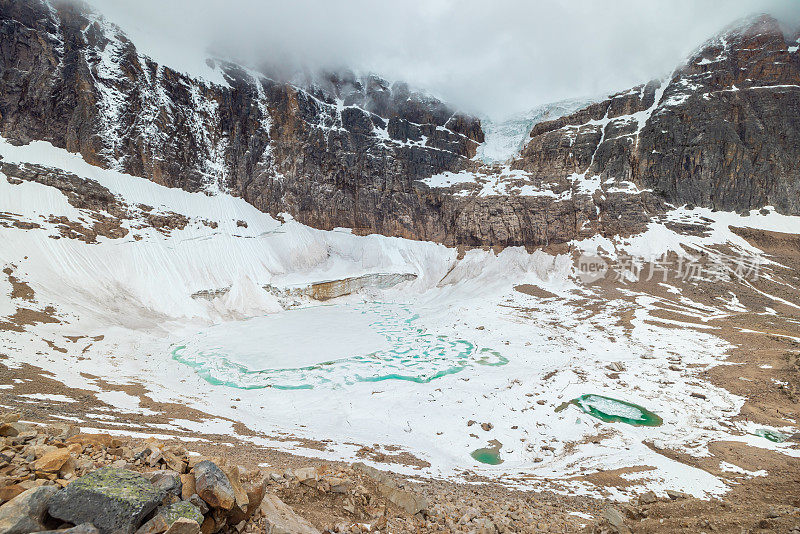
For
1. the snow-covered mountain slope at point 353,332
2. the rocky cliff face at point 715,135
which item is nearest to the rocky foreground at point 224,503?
the snow-covered mountain slope at point 353,332

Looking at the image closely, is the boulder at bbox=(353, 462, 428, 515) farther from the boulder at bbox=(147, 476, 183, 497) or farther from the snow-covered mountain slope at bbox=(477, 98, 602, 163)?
the snow-covered mountain slope at bbox=(477, 98, 602, 163)

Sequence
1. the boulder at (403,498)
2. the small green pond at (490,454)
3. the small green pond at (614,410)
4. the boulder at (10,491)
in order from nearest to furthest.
→ the boulder at (10,491)
the boulder at (403,498)
the small green pond at (490,454)
the small green pond at (614,410)

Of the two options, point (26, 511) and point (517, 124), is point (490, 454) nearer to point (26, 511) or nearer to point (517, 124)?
point (26, 511)

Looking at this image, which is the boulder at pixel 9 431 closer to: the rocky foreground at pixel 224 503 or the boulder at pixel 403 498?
the rocky foreground at pixel 224 503

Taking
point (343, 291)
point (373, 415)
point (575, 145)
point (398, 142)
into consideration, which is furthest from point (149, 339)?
point (575, 145)

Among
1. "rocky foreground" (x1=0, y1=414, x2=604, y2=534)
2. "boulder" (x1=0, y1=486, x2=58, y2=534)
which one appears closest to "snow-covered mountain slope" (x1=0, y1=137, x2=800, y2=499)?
"rocky foreground" (x1=0, y1=414, x2=604, y2=534)

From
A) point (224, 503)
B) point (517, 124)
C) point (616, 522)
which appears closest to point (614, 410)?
point (616, 522)
